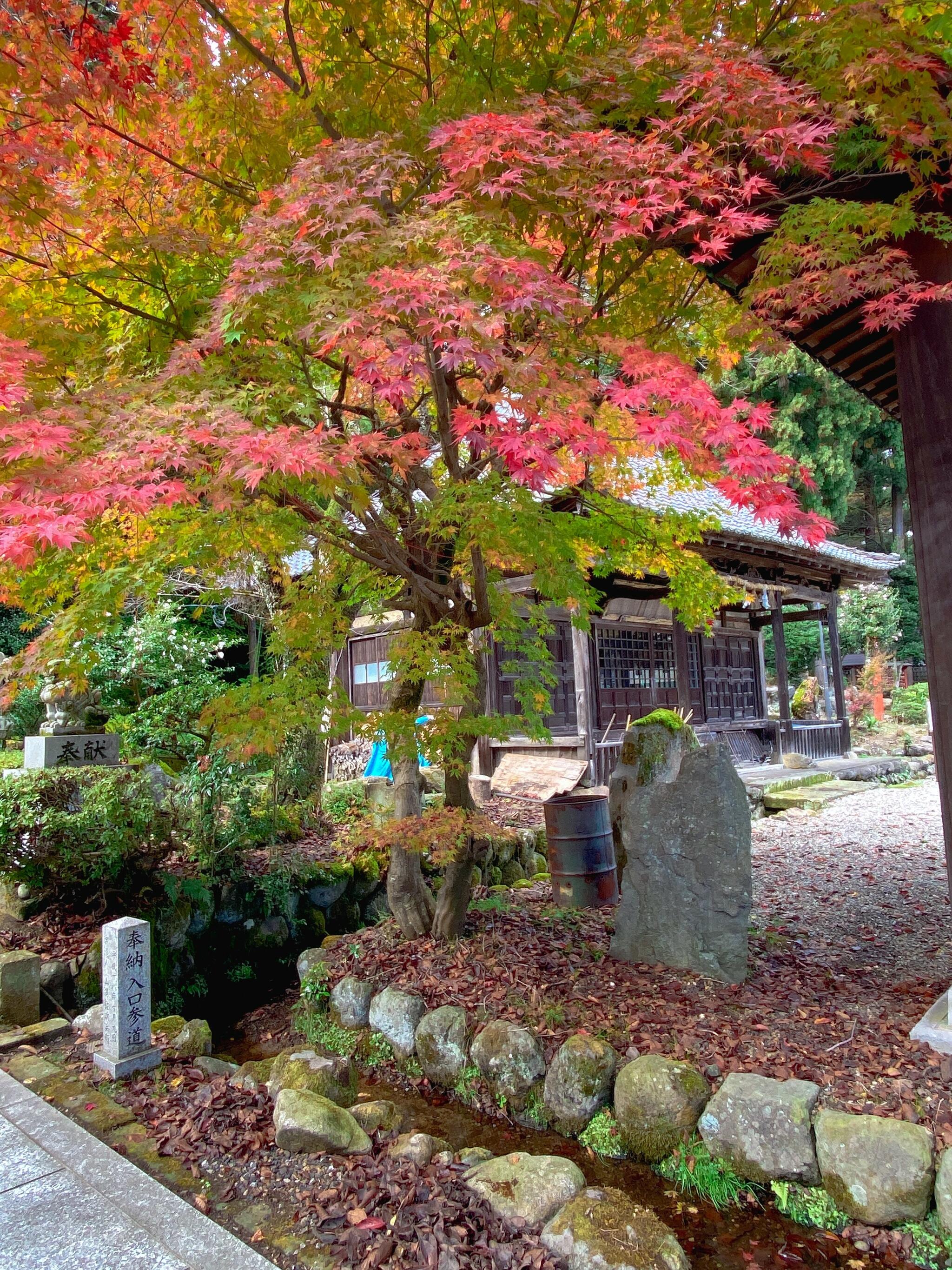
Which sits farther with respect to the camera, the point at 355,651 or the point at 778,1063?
the point at 355,651

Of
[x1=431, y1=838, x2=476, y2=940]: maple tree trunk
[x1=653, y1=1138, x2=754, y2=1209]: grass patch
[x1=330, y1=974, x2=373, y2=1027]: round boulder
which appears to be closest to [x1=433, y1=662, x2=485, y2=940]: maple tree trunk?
[x1=431, y1=838, x2=476, y2=940]: maple tree trunk

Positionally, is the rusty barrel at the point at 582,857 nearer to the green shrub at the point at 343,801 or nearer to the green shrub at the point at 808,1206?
the green shrub at the point at 343,801

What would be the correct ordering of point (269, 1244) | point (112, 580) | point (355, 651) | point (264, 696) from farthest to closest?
point (355, 651) → point (264, 696) → point (112, 580) → point (269, 1244)

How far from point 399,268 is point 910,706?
949 inches

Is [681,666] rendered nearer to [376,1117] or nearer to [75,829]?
[75,829]

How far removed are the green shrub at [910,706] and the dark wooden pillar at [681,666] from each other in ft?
43.0

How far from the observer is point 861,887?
7090mm

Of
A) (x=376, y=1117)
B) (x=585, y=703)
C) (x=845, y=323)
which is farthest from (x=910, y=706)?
(x=376, y=1117)

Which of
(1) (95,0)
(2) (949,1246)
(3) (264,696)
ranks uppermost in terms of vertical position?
(1) (95,0)

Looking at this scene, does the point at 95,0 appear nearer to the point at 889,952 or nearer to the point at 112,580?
the point at 112,580

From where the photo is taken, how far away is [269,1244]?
2600 mm

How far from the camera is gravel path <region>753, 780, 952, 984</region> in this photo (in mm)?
5188

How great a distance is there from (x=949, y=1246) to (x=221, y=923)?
520cm

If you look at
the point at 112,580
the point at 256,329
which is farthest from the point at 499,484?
the point at 112,580
